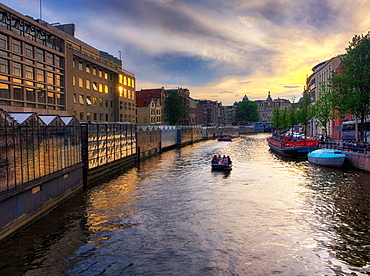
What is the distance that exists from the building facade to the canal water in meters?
24.0

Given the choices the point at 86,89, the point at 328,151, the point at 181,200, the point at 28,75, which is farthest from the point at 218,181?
the point at 86,89

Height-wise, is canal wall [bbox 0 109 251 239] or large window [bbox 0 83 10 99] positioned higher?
large window [bbox 0 83 10 99]

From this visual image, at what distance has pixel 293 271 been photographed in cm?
1230

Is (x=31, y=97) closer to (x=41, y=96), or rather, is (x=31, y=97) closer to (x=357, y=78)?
(x=41, y=96)

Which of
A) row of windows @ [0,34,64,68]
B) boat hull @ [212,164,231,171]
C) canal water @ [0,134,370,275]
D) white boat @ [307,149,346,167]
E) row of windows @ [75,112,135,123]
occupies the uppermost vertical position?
row of windows @ [0,34,64,68]

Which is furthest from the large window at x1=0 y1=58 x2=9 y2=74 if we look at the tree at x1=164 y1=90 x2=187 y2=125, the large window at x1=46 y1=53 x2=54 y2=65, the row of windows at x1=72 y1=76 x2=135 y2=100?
the tree at x1=164 y1=90 x2=187 y2=125

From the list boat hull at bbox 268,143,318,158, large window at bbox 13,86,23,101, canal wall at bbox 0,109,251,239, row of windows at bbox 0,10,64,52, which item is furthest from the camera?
boat hull at bbox 268,143,318,158

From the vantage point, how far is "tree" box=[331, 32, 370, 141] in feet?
143

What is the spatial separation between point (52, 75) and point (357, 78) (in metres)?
49.1

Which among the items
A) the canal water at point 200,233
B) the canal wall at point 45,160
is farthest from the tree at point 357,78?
the canal wall at point 45,160

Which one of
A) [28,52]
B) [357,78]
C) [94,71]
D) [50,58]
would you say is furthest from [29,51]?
[357,78]

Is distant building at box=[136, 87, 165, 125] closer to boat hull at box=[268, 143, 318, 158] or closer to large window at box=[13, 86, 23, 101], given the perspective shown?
boat hull at box=[268, 143, 318, 158]

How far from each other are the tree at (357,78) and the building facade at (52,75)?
46.6m

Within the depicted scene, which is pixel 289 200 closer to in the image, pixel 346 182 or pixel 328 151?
pixel 346 182
